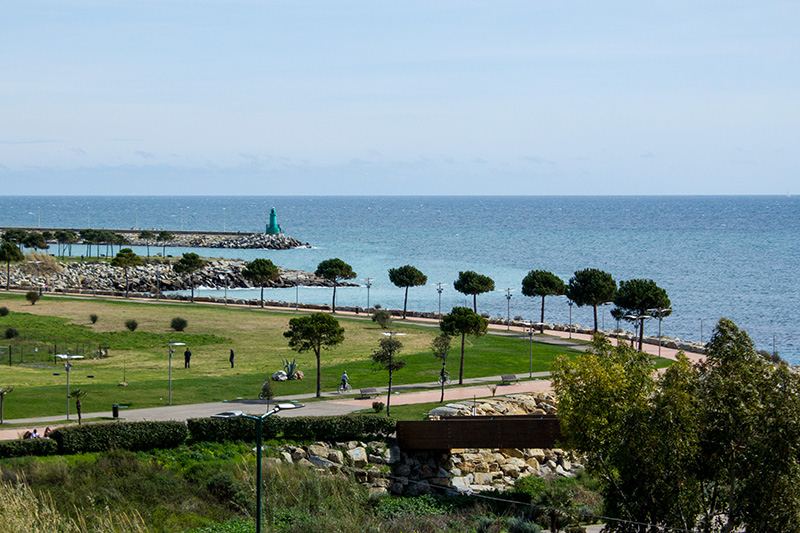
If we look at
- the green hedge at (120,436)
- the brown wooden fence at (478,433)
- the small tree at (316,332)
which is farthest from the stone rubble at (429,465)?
the small tree at (316,332)

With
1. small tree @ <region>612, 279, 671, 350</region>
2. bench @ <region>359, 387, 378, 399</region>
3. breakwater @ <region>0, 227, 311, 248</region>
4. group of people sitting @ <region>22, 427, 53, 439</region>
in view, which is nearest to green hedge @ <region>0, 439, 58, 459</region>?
group of people sitting @ <region>22, 427, 53, 439</region>

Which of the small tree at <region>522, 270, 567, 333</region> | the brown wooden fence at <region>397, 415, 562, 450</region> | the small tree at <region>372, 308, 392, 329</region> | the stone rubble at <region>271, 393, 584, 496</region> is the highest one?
the small tree at <region>522, 270, 567, 333</region>

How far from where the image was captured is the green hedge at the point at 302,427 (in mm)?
29203

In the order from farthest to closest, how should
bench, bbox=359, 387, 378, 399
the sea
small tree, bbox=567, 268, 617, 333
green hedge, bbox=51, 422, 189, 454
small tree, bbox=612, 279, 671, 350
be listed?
1. the sea
2. small tree, bbox=567, 268, 617, 333
3. small tree, bbox=612, 279, 671, 350
4. bench, bbox=359, 387, 378, 399
5. green hedge, bbox=51, 422, 189, 454

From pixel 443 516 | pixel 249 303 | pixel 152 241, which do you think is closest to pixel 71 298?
pixel 249 303

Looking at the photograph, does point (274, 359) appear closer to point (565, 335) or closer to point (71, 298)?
point (565, 335)

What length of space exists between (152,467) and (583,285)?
3346 centimetres

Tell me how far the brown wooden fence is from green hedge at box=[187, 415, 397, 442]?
1.03 m

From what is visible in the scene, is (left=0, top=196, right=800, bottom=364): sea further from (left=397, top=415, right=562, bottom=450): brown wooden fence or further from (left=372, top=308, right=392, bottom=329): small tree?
(left=397, top=415, right=562, bottom=450): brown wooden fence

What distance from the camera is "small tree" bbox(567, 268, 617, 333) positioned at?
5144cm

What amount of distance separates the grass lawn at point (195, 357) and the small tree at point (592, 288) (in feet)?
15.9

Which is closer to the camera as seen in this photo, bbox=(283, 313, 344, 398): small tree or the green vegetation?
the green vegetation

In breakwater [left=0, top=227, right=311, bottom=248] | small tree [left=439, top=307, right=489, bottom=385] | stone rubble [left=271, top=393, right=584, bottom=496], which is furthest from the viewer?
breakwater [left=0, top=227, right=311, bottom=248]

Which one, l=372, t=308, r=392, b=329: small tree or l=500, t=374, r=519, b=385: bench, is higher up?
l=372, t=308, r=392, b=329: small tree
